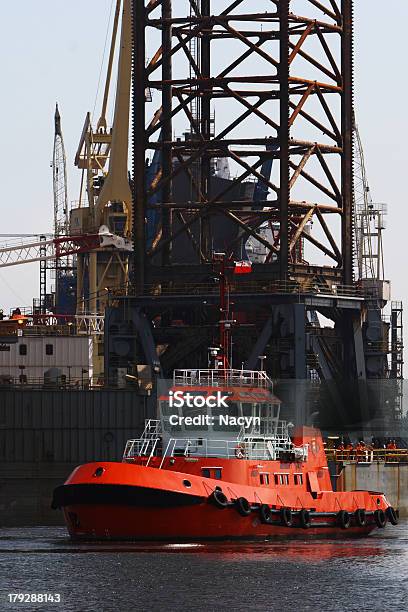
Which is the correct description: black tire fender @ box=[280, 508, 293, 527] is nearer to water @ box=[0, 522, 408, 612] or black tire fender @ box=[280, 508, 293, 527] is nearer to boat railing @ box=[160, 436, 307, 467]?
water @ box=[0, 522, 408, 612]

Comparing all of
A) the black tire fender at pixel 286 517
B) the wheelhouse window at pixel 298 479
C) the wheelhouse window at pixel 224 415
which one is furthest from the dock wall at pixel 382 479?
the wheelhouse window at pixel 224 415

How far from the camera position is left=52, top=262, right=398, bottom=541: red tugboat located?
278 feet

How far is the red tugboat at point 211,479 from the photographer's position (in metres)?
84.8

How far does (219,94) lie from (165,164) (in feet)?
17.3

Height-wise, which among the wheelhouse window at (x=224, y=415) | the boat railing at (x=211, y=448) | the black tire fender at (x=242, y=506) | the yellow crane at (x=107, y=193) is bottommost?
the black tire fender at (x=242, y=506)

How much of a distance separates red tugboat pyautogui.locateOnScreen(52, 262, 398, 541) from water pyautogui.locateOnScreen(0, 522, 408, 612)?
959 millimetres

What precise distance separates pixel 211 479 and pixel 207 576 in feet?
25.8

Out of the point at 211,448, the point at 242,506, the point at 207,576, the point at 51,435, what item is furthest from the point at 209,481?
the point at 51,435

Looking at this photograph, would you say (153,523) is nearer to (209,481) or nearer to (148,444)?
(209,481)

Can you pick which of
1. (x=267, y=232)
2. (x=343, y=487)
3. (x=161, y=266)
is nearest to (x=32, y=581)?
(x=343, y=487)

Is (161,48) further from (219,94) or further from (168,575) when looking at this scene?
(168,575)

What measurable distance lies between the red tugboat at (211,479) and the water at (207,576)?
3.15 ft

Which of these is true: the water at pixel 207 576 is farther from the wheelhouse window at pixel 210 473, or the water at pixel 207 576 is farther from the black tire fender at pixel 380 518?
the black tire fender at pixel 380 518

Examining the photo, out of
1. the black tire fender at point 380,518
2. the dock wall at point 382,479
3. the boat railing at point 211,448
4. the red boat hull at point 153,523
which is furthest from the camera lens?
the dock wall at point 382,479
